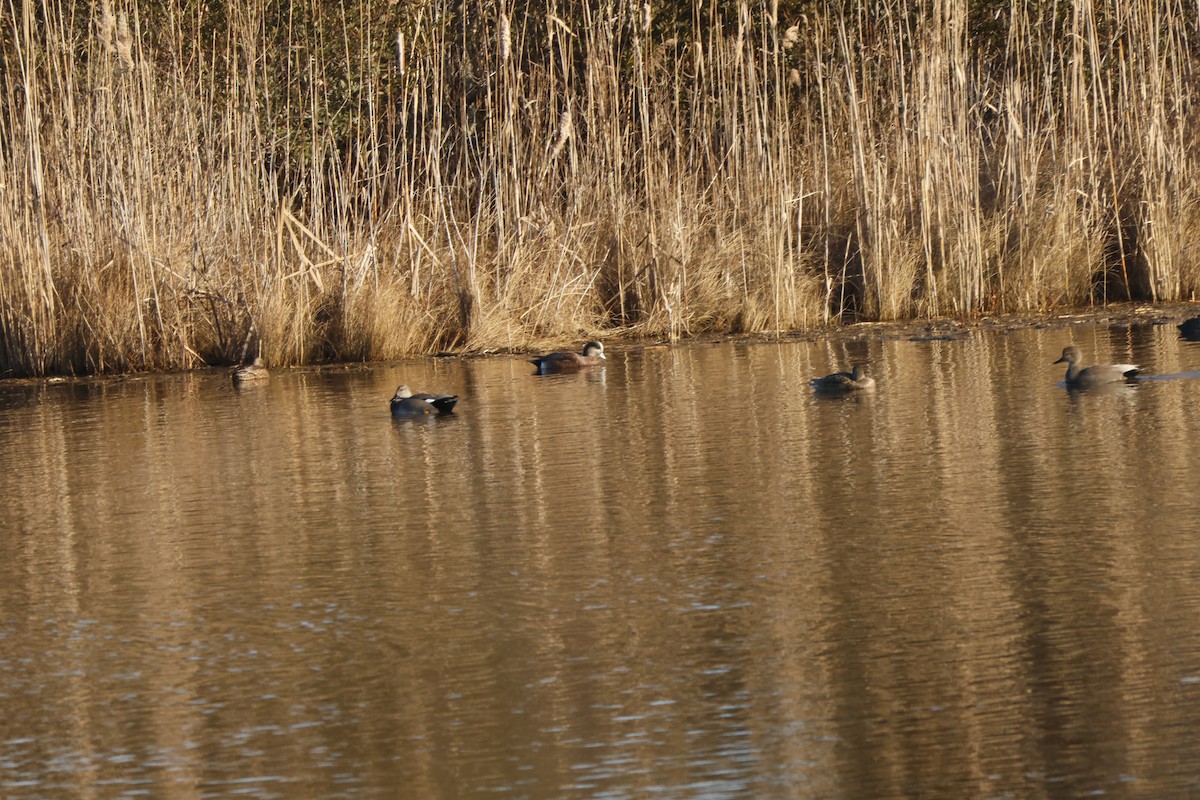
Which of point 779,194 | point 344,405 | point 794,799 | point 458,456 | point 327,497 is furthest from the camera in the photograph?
point 779,194

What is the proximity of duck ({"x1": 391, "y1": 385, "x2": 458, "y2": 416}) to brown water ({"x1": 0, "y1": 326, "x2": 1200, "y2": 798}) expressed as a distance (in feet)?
1.21

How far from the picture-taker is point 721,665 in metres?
4.48

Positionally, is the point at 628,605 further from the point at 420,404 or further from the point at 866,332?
the point at 866,332

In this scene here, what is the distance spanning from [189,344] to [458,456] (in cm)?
612

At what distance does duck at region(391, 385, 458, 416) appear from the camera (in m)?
9.84

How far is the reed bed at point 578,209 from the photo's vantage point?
1359cm

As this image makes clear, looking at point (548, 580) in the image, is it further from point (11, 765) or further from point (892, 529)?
point (11, 765)

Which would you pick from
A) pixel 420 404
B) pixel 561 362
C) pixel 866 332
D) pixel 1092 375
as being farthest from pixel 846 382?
pixel 866 332

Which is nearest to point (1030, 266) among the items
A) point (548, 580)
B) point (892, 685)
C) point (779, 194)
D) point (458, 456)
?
point (779, 194)

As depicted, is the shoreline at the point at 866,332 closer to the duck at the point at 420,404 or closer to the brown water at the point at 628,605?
the duck at the point at 420,404

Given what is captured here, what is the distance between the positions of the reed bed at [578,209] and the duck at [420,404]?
3687 mm

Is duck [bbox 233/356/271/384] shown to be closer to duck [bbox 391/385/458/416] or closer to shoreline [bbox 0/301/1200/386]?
shoreline [bbox 0/301/1200/386]

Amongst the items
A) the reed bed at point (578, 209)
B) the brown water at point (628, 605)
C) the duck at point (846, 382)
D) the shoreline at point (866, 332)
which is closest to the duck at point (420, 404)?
the brown water at point (628, 605)

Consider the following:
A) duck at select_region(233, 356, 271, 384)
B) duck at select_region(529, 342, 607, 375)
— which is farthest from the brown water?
duck at select_region(233, 356, 271, 384)
